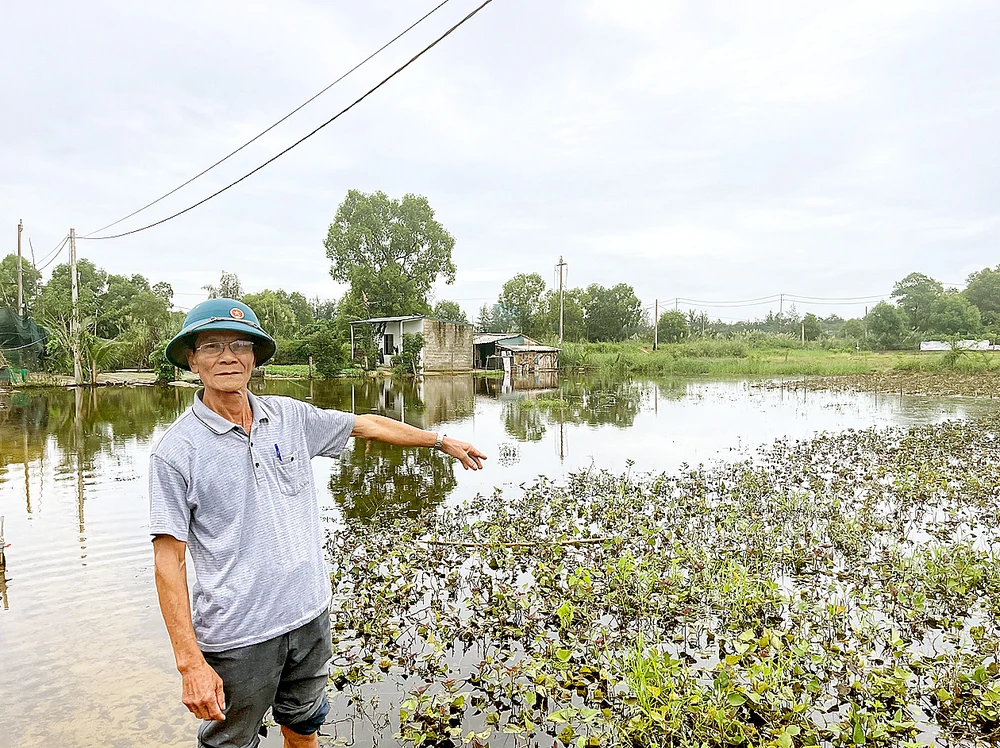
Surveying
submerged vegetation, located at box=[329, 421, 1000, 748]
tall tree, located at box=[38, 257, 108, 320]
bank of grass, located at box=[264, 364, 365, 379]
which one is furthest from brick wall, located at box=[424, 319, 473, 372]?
submerged vegetation, located at box=[329, 421, 1000, 748]

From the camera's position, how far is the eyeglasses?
2.23 meters

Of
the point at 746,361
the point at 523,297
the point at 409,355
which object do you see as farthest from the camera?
the point at 523,297

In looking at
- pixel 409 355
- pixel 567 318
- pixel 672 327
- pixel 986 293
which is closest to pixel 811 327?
pixel 986 293

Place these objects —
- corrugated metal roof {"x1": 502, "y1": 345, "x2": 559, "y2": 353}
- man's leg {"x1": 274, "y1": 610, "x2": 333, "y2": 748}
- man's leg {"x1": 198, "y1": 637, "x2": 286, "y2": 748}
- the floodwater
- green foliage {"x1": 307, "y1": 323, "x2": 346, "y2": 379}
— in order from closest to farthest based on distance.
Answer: man's leg {"x1": 198, "y1": 637, "x2": 286, "y2": 748}, man's leg {"x1": 274, "y1": 610, "x2": 333, "y2": 748}, the floodwater, green foliage {"x1": 307, "y1": 323, "x2": 346, "y2": 379}, corrugated metal roof {"x1": 502, "y1": 345, "x2": 559, "y2": 353}

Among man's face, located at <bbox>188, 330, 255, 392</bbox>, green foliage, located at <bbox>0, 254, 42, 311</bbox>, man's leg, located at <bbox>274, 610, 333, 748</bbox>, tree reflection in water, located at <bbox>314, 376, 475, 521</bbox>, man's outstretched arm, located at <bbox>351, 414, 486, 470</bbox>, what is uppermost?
green foliage, located at <bbox>0, 254, 42, 311</bbox>

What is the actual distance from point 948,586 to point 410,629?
4.01m

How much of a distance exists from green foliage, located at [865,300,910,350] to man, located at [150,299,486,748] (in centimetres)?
6098

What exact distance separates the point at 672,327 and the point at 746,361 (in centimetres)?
1731

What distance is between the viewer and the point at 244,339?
2311mm

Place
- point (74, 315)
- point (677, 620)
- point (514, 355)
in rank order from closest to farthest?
point (677, 620) < point (74, 315) < point (514, 355)

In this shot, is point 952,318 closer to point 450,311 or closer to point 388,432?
point 450,311

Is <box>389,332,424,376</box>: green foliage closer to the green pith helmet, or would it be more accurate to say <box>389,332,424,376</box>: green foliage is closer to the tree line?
the tree line

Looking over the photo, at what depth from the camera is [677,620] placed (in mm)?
4363

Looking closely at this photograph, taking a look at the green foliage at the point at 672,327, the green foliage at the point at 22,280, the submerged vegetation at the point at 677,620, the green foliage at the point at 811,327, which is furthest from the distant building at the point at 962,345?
the green foliage at the point at 22,280
